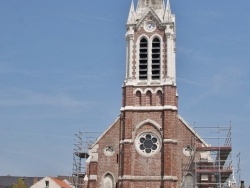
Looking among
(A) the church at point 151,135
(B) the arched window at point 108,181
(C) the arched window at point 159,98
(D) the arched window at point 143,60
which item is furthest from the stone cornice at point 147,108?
(B) the arched window at point 108,181

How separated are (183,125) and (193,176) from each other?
4.57 m

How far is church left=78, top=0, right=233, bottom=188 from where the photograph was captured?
41.6m

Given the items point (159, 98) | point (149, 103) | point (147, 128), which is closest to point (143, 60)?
point (159, 98)

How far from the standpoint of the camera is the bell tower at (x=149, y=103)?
137 ft

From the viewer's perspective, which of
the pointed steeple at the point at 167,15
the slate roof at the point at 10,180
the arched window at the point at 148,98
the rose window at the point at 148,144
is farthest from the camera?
the slate roof at the point at 10,180

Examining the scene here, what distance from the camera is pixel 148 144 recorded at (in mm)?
42844

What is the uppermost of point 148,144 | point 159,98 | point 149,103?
point 159,98

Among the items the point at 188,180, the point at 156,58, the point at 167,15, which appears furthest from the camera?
the point at 167,15

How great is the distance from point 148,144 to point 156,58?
319 inches

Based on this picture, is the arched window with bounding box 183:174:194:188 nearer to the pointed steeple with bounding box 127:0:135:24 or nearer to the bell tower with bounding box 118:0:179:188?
the bell tower with bounding box 118:0:179:188

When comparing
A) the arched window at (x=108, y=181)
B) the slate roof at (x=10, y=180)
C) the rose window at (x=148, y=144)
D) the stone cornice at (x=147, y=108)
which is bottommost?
the arched window at (x=108, y=181)

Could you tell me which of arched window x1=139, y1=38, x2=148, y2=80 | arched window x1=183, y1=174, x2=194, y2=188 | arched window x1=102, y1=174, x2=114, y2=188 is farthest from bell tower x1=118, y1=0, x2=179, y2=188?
arched window x1=102, y1=174, x2=114, y2=188

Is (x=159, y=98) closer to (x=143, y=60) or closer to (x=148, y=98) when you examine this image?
(x=148, y=98)

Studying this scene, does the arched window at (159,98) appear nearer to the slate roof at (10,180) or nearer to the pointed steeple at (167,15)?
the pointed steeple at (167,15)
